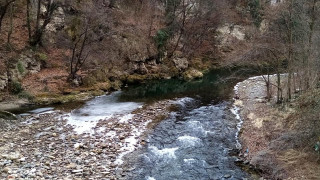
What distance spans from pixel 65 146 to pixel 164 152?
18.0ft

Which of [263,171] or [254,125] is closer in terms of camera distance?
[263,171]

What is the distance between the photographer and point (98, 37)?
3578 centimetres

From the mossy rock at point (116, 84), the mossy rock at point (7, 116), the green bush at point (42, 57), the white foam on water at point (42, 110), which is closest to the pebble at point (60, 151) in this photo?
the mossy rock at point (7, 116)

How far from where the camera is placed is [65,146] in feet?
53.8

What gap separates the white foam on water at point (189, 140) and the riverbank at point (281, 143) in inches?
105

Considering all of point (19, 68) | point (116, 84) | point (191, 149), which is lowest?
point (191, 149)

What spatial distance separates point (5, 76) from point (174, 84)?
1876cm

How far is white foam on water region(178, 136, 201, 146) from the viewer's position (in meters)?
17.4

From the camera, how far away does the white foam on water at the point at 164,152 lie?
51.6 feet

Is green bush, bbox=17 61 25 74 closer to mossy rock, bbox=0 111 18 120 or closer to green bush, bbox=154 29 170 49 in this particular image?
mossy rock, bbox=0 111 18 120

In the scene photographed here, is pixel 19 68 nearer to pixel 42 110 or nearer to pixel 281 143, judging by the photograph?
pixel 42 110

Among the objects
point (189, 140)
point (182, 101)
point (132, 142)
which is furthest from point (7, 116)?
point (182, 101)

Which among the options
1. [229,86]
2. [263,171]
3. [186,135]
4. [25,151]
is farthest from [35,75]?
[263,171]

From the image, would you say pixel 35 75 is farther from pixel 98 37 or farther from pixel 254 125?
pixel 254 125
